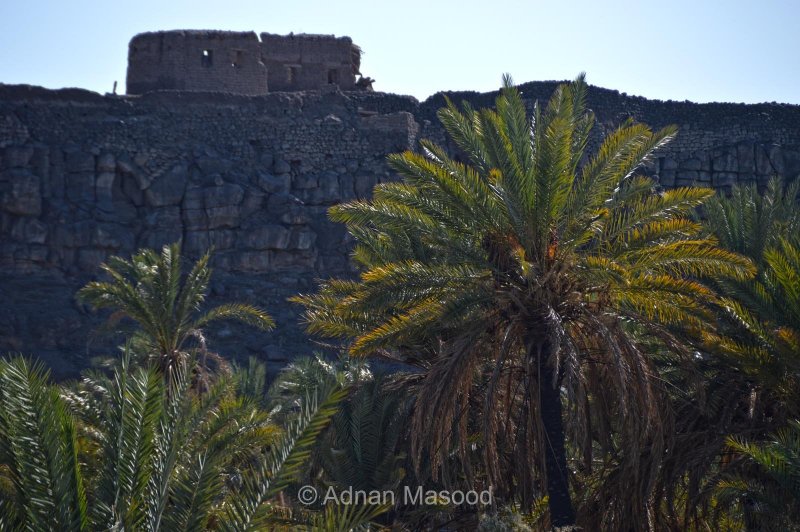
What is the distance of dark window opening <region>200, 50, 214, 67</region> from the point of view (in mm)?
29609

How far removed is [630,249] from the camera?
40.3 feet

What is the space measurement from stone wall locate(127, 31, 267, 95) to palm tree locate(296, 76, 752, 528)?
1731cm

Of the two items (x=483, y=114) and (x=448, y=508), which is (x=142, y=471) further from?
(x=483, y=114)

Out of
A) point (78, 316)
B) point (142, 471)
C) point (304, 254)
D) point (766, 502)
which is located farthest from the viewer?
point (304, 254)

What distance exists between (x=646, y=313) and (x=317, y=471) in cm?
442

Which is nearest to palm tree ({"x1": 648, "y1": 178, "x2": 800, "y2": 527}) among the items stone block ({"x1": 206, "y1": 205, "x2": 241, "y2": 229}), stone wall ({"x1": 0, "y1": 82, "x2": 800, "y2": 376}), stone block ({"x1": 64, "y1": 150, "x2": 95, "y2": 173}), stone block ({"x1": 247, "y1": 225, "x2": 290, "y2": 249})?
stone wall ({"x1": 0, "y1": 82, "x2": 800, "y2": 376})

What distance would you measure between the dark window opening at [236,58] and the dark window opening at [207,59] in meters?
0.50

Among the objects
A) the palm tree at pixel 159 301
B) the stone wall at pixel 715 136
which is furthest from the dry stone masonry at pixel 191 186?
the palm tree at pixel 159 301

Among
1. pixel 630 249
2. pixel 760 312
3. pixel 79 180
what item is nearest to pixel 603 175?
pixel 630 249

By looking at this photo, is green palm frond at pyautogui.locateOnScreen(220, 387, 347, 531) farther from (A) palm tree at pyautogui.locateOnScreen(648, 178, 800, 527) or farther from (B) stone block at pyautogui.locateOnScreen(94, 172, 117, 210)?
(B) stone block at pyautogui.locateOnScreen(94, 172, 117, 210)

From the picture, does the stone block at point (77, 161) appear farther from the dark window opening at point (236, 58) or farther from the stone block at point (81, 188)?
the dark window opening at point (236, 58)

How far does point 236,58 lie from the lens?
2981cm

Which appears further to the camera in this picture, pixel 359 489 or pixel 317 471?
pixel 317 471

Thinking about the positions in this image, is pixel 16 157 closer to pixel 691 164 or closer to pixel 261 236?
pixel 261 236
